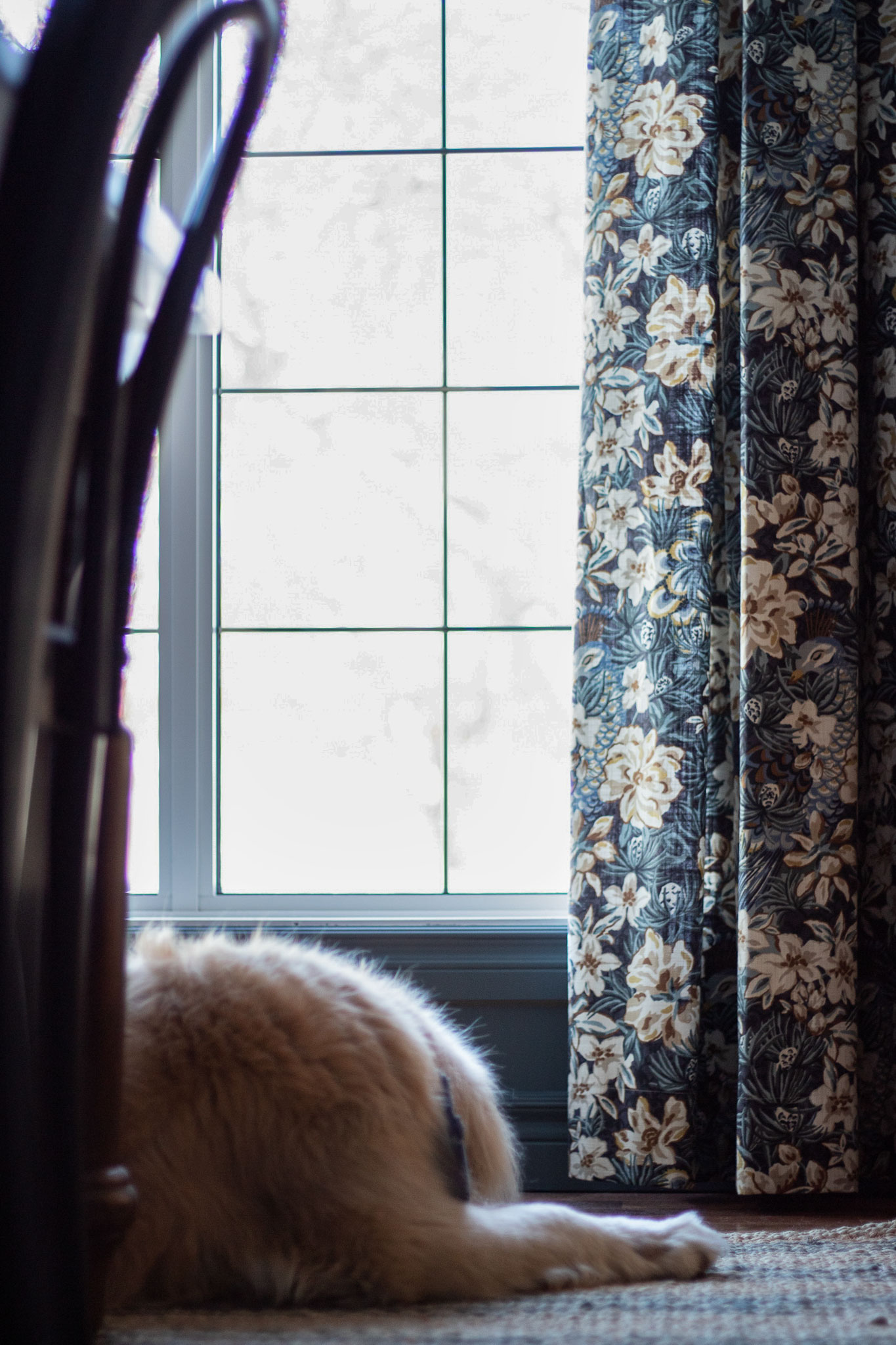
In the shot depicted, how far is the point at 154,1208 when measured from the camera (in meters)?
0.76

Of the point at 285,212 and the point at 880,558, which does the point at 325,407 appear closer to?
the point at 285,212

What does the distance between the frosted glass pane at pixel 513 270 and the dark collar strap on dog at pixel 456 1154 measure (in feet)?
5.39

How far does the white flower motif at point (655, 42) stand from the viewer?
1909 millimetres

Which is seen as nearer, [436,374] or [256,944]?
[256,944]

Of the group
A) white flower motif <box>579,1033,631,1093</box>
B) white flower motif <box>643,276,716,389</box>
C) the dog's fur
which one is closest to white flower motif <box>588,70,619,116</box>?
white flower motif <box>643,276,716,389</box>

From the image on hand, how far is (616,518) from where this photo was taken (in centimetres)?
193

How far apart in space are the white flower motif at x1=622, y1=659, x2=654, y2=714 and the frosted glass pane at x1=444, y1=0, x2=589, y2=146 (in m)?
1.07

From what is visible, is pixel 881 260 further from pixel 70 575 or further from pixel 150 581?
pixel 70 575

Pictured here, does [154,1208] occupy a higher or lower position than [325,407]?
lower

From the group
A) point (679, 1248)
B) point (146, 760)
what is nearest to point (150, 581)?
point (146, 760)

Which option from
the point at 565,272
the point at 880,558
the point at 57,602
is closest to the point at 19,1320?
the point at 57,602

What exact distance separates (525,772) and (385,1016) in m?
1.36

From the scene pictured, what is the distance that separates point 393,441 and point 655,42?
82cm

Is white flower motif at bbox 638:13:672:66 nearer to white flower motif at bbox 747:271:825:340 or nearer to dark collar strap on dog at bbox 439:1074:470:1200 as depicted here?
white flower motif at bbox 747:271:825:340
